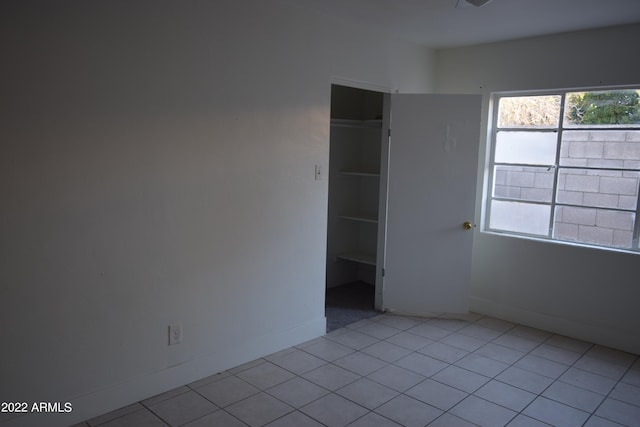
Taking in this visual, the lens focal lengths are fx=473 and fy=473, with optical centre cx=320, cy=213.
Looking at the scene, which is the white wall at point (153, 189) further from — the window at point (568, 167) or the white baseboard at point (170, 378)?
the window at point (568, 167)

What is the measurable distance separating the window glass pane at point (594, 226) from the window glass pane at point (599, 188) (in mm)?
61

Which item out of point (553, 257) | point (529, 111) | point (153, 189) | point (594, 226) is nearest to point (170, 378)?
point (153, 189)

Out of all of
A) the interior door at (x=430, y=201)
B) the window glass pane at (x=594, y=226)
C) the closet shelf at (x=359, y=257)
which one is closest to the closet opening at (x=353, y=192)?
the closet shelf at (x=359, y=257)

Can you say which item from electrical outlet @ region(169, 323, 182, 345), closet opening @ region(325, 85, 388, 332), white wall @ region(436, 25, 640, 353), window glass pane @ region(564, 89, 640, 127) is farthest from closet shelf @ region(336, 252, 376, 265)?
electrical outlet @ region(169, 323, 182, 345)

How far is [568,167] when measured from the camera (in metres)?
3.83

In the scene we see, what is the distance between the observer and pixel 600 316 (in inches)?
145

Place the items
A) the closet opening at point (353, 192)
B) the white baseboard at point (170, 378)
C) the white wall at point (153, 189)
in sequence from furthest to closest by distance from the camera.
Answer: the closet opening at point (353, 192)
the white baseboard at point (170, 378)
the white wall at point (153, 189)

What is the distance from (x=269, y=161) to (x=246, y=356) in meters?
1.32

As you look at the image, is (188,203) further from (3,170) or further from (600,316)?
(600,316)

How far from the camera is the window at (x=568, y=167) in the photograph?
141 inches

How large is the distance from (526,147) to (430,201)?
94cm

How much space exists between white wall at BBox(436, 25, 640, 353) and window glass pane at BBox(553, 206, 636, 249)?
4.6 inches

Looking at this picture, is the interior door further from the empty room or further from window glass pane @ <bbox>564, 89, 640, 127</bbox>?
window glass pane @ <bbox>564, 89, 640, 127</bbox>

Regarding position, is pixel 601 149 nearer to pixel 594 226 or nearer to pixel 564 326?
pixel 594 226
